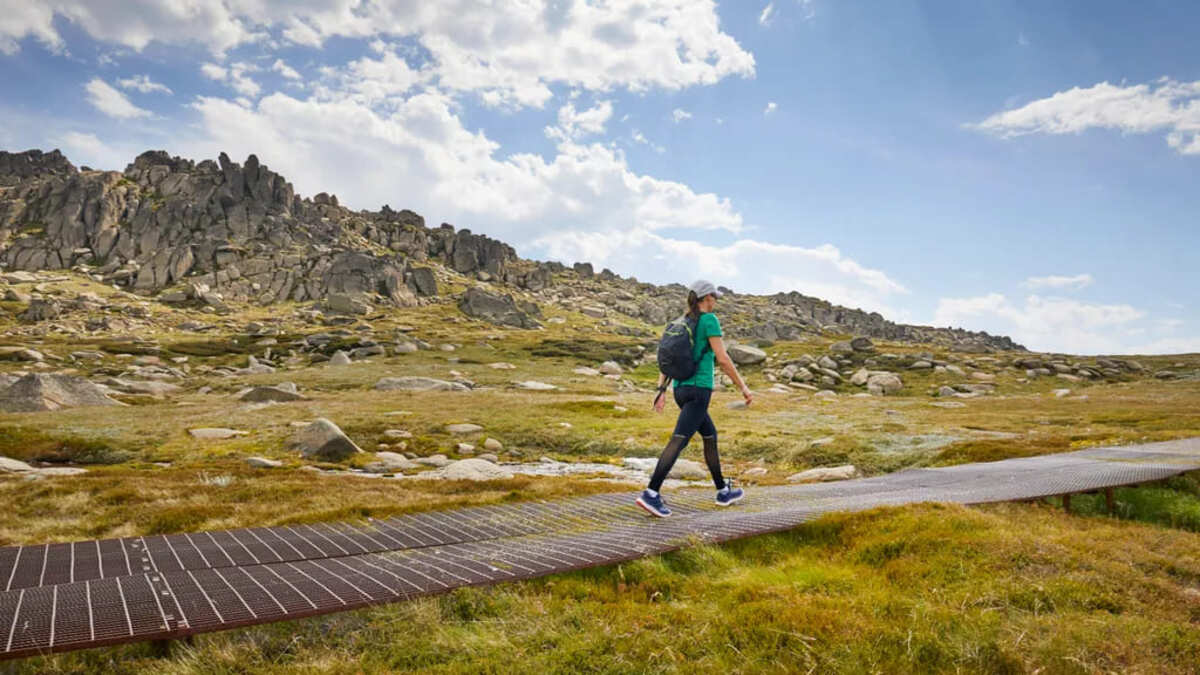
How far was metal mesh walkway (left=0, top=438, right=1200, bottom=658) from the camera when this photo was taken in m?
5.36

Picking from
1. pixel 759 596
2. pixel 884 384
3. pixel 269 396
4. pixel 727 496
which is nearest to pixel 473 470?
pixel 727 496

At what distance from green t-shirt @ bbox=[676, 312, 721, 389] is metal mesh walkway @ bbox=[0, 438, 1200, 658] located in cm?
232

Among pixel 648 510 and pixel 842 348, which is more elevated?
pixel 842 348

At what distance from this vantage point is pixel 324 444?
25.9m

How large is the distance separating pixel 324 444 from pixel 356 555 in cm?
1986

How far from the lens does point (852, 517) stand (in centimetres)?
889

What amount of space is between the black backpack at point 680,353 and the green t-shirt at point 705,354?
6 cm

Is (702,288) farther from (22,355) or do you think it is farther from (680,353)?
(22,355)

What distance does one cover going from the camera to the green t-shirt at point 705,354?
408 inches

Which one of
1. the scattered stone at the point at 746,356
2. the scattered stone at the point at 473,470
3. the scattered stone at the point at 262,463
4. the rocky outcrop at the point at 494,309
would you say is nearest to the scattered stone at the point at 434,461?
the scattered stone at the point at 473,470

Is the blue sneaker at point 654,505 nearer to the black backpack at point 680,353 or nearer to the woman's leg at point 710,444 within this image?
the woman's leg at point 710,444

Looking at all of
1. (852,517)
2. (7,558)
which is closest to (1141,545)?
(852,517)

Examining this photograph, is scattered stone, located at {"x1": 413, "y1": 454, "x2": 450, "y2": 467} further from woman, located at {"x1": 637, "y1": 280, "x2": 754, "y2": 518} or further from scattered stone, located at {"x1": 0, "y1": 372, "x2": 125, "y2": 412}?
scattered stone, located at {"x1": 0, "y1": 372, "x2": 125, "y2": 412}

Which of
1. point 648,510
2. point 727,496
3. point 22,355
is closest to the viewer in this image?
point 648,510
